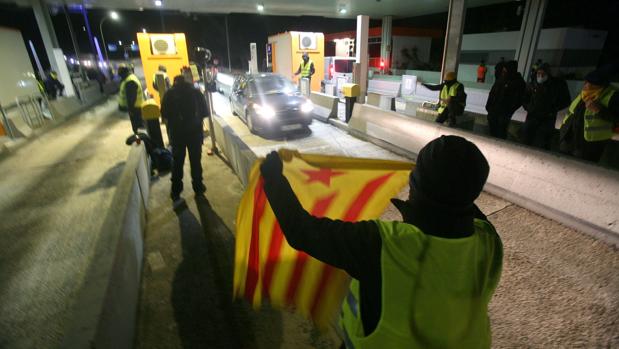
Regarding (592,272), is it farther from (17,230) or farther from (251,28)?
(251,28)

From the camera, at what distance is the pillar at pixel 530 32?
14.3 meters

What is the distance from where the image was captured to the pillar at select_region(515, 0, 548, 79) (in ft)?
47.0

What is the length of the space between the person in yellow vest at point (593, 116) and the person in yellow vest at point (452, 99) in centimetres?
239

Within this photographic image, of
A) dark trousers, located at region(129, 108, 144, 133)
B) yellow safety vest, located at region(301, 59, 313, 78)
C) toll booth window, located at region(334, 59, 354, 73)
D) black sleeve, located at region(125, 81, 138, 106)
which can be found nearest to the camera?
black sleeve, located at region(125, 81, 138, 106)

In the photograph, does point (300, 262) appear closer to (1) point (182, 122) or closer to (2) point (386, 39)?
(1) point (182, 122)

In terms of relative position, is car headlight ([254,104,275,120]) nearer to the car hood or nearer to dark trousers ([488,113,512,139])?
the car hood

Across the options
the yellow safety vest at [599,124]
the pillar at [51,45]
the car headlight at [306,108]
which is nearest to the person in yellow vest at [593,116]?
the yellow safety vest at [599,124]

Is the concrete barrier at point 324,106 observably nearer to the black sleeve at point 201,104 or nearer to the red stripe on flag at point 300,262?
the black sleeve at point 201,104

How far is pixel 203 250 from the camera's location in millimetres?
4305

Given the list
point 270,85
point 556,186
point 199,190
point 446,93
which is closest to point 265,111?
point 270,85

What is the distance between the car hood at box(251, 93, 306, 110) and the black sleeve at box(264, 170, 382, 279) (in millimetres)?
8518

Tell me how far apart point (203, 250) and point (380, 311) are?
355 centimetres

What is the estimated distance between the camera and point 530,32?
14.6 metres

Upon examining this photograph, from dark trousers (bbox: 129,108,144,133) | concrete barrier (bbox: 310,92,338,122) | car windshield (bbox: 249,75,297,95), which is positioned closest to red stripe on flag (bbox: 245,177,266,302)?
dark trousers (bbox: 129,108,144,133)
